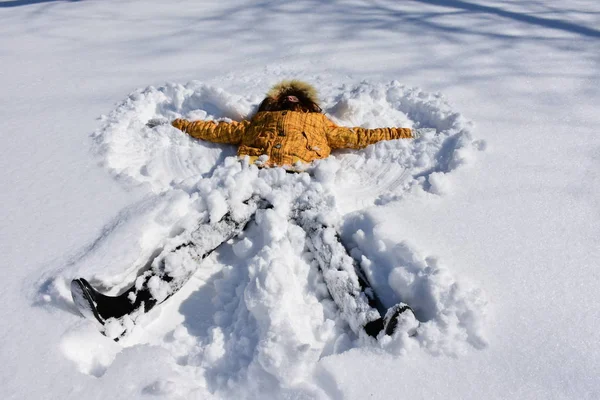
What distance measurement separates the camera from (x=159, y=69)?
8.86 ft

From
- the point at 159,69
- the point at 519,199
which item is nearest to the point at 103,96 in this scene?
the point at 159,69

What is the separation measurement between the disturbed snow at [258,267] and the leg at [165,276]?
0.04m

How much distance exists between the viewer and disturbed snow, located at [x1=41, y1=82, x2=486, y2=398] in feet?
3.89

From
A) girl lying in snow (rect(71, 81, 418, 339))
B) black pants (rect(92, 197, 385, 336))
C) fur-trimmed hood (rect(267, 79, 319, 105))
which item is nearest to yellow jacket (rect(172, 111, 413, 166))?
girl lying in snow (rect(71, 81, 418, 339))

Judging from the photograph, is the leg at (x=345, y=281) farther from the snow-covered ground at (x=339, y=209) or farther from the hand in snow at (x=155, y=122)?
the hand in snow at (x=155, y=122)

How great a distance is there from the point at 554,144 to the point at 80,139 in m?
2.09

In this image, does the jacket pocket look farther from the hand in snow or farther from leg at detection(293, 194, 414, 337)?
the hand in snow

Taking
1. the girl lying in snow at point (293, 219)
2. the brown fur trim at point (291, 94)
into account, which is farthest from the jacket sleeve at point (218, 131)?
the brown fur trim at point (291, 94)

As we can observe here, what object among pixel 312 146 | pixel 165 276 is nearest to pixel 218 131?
pixel 312 146

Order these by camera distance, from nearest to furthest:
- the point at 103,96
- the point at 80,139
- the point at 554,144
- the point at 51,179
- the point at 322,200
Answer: the point at 322,200 → the point at 51,179 → the point at 554,144 → the point at 80,139 → the point at 103,96

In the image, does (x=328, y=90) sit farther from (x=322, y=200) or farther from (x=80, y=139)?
(x=80, y=139)

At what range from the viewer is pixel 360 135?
2.01m

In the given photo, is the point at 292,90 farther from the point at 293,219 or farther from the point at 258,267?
the point at 258,267

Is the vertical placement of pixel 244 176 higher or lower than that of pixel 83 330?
higher
